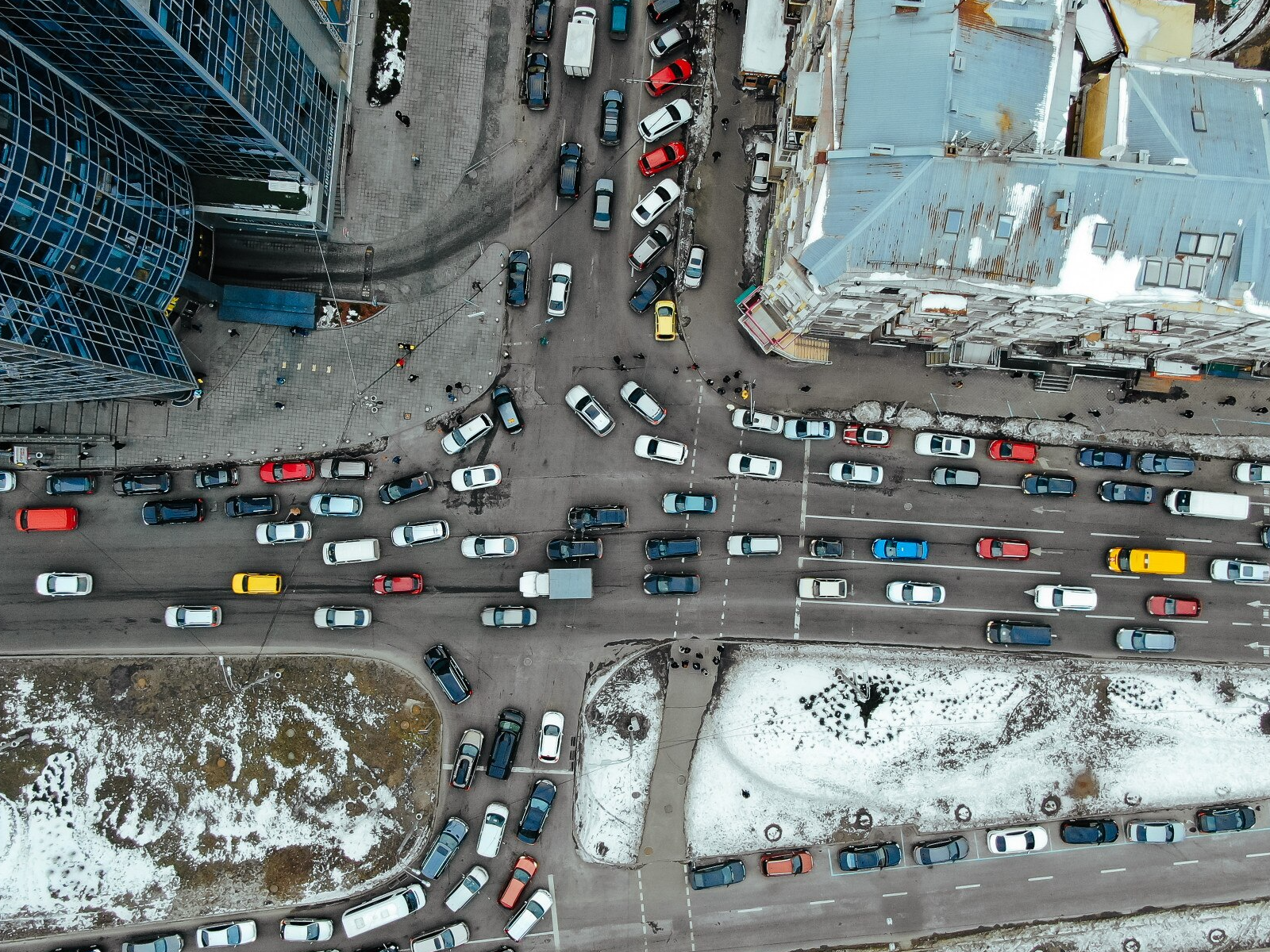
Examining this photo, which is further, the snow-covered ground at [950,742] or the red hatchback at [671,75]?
the snow-covered ground at [950,742]

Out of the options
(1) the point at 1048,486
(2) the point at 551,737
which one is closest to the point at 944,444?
(1) the point at 1048,486

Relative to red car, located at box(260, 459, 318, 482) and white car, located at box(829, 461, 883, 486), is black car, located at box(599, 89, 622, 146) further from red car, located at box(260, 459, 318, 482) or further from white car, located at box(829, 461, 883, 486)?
red car, located at box(260, 459, 318, 482)

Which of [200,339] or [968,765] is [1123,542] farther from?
[200,339]

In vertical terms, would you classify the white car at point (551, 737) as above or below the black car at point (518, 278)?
below

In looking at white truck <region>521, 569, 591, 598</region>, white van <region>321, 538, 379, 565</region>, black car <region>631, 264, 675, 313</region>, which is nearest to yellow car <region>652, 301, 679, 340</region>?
black car <region>631, 264, 675, 313</region>

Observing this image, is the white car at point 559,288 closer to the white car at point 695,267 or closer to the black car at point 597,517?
the white car at point 695,267

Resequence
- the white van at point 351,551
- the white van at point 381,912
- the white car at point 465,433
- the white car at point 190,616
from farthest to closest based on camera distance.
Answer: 1. the white car at point 465,433
2. the white van at point 351,551
3. the white car at point 190,616
4. the white van at point 381,912

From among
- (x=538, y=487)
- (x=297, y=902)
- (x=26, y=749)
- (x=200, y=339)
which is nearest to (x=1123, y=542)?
(x=538, y=487)

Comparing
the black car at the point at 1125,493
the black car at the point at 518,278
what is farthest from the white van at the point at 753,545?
the black car at the point at 1125,493
